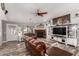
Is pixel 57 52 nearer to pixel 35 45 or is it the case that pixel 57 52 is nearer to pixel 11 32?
pixel 35 45

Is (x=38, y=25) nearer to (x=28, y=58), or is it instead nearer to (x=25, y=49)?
(x=25, y=49)

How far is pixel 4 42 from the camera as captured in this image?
2.27 metres

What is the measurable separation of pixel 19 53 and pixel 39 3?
96cm

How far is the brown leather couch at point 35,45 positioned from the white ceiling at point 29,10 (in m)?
0.34

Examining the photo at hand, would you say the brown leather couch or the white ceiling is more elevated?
the white ceiling

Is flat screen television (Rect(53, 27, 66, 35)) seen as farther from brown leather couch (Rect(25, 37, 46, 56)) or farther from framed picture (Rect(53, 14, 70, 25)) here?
brown leather couch (Rect(25, 37, 46, 56))

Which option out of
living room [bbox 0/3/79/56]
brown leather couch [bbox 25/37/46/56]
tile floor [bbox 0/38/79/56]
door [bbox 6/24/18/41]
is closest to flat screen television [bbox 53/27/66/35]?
living room [bbox 0/3/79/56]

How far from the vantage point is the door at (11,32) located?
2256 mm

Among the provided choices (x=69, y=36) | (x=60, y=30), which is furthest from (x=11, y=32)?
(x=69, y=36)

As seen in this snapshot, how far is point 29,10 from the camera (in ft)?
7.53

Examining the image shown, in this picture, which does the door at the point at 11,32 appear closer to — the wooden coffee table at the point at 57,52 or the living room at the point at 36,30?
the living room at the point at 36,30

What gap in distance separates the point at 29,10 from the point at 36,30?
37cm

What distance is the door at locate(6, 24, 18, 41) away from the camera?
88.8 inches

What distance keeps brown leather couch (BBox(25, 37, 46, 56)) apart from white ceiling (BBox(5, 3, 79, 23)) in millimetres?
339
